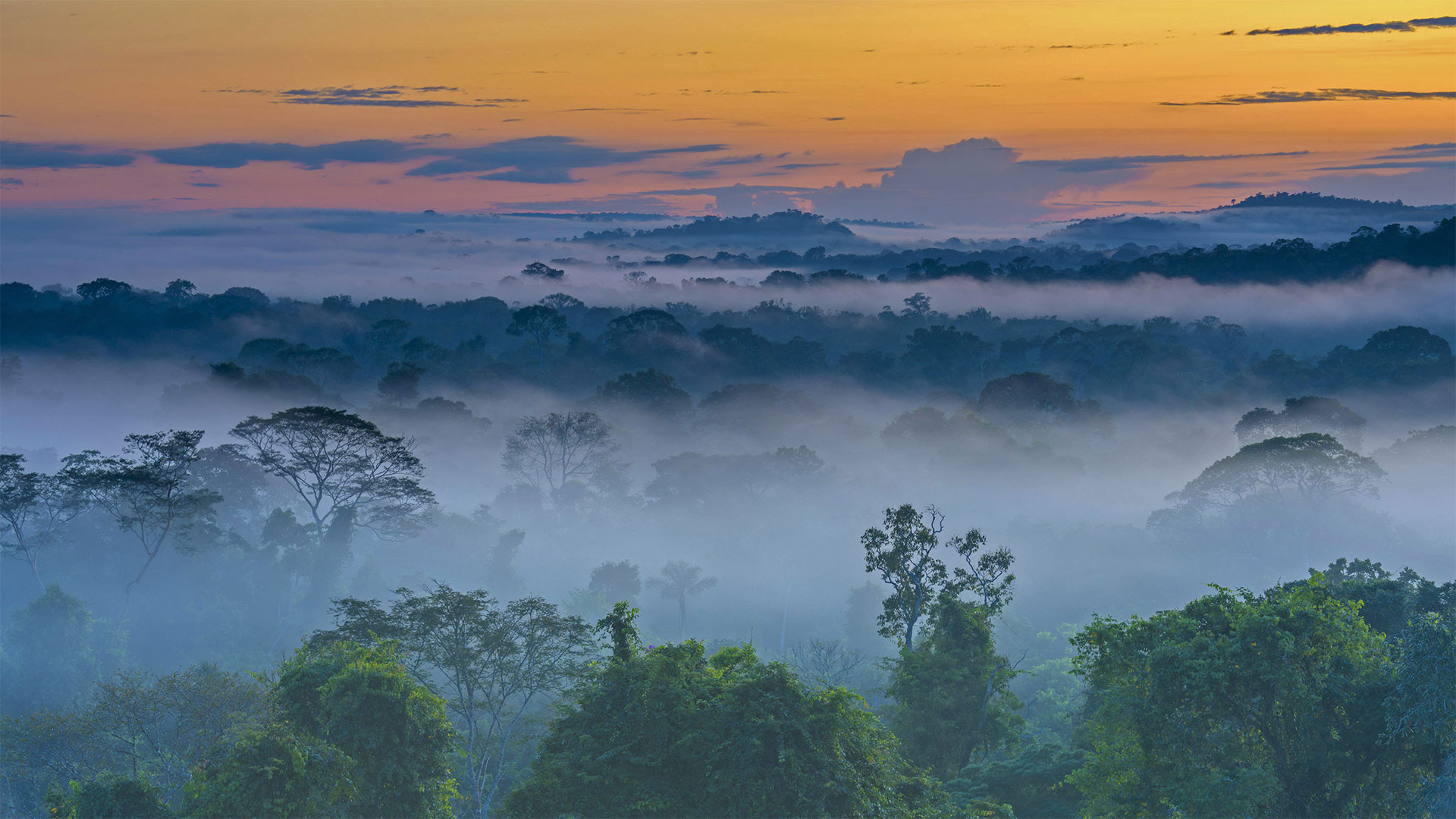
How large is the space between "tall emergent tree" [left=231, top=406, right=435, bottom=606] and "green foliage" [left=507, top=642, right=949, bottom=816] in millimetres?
30723

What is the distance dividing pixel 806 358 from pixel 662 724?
236 feet

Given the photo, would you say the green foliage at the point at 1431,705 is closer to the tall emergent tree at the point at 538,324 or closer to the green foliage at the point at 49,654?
the green foliage at the point at 49,654

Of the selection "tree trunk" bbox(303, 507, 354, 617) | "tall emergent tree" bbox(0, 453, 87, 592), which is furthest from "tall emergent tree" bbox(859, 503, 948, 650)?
→ "tall emergent tree" bbox(0, 453, 87, 592)

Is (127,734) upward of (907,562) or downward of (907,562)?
downward

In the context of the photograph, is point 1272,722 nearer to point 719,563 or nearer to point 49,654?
point 49,654

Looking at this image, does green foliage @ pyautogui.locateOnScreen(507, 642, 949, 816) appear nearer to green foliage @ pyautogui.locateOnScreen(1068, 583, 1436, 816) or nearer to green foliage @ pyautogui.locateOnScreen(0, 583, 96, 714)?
green foliage @ pyautogui.locateOnScreen(1068, 583, 1436, 816)

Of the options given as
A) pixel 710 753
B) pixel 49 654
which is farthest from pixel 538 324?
pixel 710 753

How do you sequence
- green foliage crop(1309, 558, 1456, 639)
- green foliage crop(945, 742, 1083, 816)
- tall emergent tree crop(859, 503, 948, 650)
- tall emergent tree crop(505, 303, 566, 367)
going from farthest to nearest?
tall emergent tree crop(505, 303, 566, 367), tall emergent tree crop(859, 503, 948, 650), green foliage crop(1309, 558, 1456, 639), green foliage crop(945, 742, 1083, 816)

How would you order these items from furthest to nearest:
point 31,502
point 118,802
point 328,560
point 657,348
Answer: point 657,348, point 328,560, point 31,502, point 118,802

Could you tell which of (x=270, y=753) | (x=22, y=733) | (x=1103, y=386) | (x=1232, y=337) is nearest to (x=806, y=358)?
(x=1103, y=386)

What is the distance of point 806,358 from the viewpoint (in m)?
86.8

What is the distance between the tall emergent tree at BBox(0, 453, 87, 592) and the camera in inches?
1550

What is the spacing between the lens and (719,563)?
54188mm

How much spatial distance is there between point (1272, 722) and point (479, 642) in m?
16.1
